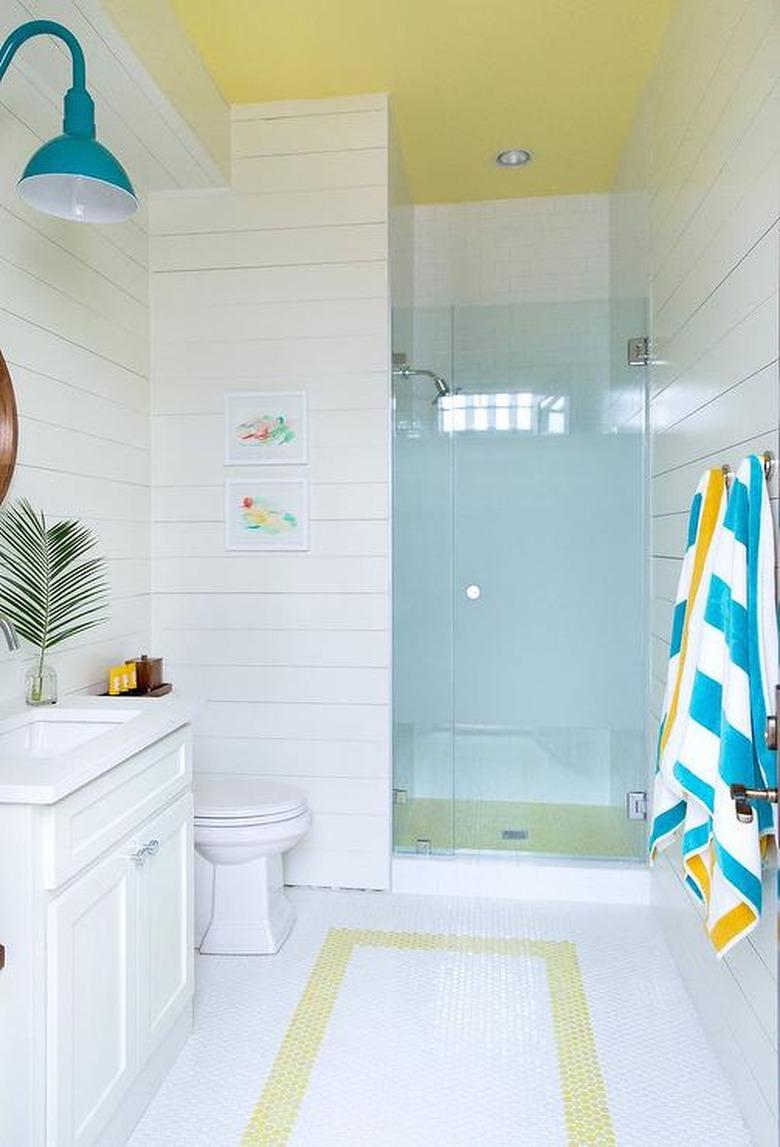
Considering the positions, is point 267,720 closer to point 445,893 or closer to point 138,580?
point 138,580

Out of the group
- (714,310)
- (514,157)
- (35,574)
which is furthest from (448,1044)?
(514,157)

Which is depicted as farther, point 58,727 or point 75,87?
point 58,727

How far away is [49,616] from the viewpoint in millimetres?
2199

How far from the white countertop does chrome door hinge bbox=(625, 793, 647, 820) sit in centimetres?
175

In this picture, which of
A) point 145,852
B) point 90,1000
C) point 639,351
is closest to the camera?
point 90,1000

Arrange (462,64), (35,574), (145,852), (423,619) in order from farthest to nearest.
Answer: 1. (423,619)
2. (462,64)
3. (35,574)
4. (145,852)

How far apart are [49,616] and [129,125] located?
1554 millimetres

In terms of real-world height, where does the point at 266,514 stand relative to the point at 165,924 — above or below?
above

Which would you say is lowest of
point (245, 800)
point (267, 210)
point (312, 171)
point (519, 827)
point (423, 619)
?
point (519, 827)

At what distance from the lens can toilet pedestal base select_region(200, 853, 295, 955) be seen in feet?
8.55

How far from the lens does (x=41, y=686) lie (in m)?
2.15

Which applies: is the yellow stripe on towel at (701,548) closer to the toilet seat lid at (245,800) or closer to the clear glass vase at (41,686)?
the toilet seat lid at (245,800)

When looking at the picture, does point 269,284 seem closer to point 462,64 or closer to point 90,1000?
point 462,64

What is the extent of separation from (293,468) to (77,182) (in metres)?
1.34
